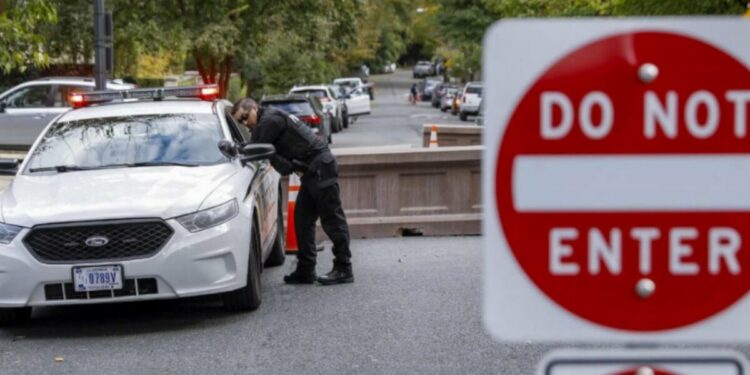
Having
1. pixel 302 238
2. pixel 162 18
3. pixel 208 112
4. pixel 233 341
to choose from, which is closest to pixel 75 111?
pixel 208 112

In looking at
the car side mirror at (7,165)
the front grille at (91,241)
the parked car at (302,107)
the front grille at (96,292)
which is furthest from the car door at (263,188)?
the parked car at (302,107)

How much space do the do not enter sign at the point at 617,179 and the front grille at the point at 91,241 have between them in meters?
5.54

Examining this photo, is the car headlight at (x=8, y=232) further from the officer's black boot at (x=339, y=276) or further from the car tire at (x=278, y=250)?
the car tire at (x=278, y=250)

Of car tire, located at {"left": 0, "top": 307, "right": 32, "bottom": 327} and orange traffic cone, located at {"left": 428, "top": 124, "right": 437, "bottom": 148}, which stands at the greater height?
orange traffic cone, located at {"left": 428, "top": 124, "right": 437, "bottom": 148}

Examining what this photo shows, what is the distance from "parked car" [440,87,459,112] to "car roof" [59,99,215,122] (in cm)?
4651

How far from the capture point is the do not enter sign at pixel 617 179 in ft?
7.82

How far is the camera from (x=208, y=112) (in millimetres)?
9500

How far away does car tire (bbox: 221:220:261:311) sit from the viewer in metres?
8.28

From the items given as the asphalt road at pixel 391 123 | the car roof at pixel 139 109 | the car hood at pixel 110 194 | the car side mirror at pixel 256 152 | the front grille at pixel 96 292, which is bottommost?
the asphalt road at pixel 391 123

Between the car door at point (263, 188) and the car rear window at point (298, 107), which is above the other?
the car door at point (263, 188)

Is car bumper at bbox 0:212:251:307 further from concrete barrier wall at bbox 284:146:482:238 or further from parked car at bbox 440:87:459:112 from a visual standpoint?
parked car at bbox 440:87:459:112

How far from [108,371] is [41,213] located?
1.41 meters

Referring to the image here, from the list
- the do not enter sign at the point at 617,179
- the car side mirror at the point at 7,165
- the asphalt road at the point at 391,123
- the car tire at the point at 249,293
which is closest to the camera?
the do not enter sign at the point at 617,179

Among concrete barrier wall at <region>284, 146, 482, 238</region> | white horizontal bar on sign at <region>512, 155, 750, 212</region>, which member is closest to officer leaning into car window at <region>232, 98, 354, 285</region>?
concrete barrier wall at <region>284, 146, 482, 238</region>
